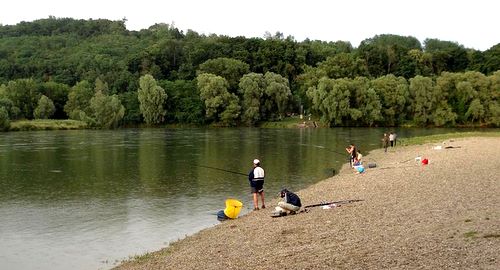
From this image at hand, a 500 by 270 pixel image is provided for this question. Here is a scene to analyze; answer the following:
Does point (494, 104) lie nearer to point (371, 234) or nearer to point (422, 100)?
point (422, 100)

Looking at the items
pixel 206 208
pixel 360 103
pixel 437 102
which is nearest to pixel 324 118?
pixel 360 103

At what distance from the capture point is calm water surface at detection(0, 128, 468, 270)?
20.4 metres

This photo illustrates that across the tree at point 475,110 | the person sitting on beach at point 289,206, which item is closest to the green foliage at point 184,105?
the tree at point 475,110

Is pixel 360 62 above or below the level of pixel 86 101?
above

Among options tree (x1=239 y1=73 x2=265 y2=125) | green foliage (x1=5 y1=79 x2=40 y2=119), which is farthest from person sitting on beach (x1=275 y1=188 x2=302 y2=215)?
green foliage (x1=5 y1=79 x2=40 y2=119)

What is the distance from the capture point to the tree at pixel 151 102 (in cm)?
12444

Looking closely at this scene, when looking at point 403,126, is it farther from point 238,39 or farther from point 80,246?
point 80,246

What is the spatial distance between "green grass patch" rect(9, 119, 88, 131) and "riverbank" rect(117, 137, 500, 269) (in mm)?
96542

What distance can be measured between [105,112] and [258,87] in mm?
35738

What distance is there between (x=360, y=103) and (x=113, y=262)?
101634 millimetres

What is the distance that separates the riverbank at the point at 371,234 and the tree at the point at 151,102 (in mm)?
100840

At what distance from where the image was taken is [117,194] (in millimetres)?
32438

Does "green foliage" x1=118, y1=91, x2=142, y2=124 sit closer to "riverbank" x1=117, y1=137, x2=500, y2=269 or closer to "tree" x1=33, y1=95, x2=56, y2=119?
"tree" x1=33, y1=95, x2=56, y2=119

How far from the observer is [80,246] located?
20375 mm
